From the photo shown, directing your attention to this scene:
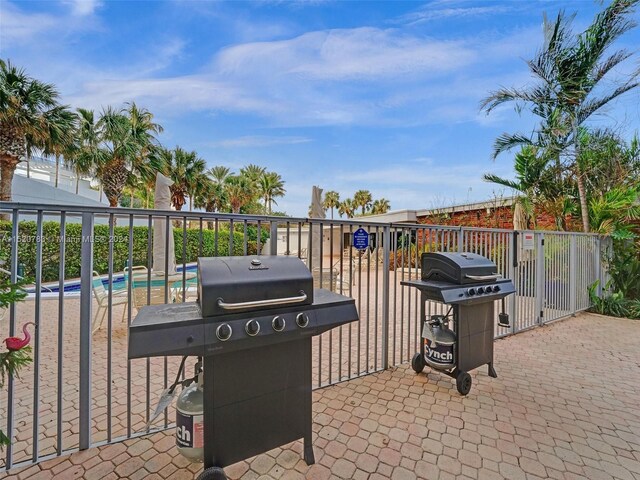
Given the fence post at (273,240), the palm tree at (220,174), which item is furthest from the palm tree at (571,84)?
the palm tree at (220,174)

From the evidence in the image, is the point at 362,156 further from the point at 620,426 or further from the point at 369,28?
the point at 620,426

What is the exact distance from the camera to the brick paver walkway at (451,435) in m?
1.86

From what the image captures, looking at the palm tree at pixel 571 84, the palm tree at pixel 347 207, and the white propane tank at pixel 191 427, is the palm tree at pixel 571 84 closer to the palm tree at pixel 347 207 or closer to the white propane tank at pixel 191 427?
the white propane tank at pixel 191 427

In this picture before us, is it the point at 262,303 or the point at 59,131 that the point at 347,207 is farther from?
→ the point at 262,303

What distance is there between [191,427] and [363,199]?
136 ft

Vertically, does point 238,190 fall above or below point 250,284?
above

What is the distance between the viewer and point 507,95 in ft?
24.1

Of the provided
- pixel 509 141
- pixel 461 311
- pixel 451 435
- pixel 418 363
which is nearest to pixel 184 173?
pixel 509 141

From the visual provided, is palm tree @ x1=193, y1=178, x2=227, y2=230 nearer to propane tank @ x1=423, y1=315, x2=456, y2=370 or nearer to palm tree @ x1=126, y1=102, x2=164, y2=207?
palm tree @ x1=126, y1=102, x2=164, y2=207

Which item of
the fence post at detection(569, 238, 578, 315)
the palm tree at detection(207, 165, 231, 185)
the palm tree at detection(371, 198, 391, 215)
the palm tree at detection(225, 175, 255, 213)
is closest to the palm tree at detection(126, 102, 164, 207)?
the palm tree at detection(207, 165, 231, 185)

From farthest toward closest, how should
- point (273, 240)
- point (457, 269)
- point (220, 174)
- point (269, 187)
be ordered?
point (269, 187) → point (220, 174) → point (457, 269) → point (273, 240)

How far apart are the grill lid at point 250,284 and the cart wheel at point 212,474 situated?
862 millimetres

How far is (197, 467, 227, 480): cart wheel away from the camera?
154cm

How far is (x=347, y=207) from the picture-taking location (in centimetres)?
4309
